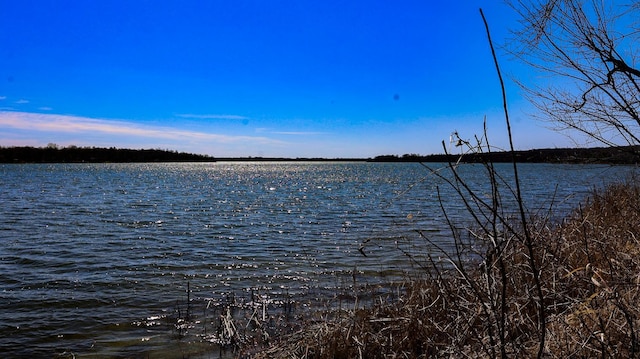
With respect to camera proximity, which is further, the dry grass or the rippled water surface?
the rippled water surface

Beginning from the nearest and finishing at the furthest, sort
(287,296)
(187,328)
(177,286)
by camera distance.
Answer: (187,328), (287,296), (177,286)

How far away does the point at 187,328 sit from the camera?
717 centimetres

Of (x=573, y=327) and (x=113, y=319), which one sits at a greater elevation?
(x=573, y=327)

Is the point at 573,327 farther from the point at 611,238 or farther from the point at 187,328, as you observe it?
the point at 187,328

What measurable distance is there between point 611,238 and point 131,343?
6.95 metres

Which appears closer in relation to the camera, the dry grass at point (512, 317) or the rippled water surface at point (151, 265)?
the dry grass at point (512, 317)

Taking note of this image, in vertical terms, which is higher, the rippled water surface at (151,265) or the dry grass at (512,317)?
the dry grass at (512,317)

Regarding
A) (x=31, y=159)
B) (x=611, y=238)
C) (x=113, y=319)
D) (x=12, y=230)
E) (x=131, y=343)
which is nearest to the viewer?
(x=611, y=238)

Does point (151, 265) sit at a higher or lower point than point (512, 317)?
lower

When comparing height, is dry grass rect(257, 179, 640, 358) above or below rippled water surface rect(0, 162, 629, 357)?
above

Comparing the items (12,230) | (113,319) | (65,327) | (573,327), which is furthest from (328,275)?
(12,230)

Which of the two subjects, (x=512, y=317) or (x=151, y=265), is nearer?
(x=512, y=317)

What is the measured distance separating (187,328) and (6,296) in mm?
4455

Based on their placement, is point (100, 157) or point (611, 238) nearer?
point (611, 238)
